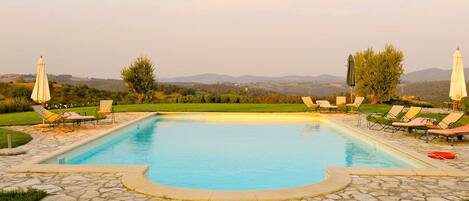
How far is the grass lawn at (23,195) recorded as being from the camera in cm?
441

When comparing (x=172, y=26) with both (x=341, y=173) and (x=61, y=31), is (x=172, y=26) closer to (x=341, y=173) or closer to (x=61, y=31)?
(x=61, y=31)

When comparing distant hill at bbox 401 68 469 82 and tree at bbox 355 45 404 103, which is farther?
distant hill at bbox 401 68 469 82

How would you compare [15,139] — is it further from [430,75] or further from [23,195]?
[430,75]

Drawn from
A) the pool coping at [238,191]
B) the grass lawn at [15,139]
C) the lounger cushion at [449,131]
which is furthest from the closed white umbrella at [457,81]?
the grass lawn at [15,139]

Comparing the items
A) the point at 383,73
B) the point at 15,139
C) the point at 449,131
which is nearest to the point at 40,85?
the point at 15,139

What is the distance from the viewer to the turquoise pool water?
702 cm

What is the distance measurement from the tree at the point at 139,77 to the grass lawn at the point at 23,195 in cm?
2024

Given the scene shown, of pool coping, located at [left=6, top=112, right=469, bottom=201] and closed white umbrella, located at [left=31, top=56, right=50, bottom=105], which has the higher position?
closed white umbrella, located at [left=31, top=56, right=50, bottom=105]

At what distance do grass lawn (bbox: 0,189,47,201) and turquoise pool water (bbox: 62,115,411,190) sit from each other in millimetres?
2266

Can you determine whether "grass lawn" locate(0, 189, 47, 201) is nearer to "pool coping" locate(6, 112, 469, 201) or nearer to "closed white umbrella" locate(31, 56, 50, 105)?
"pool coping" locate(6, 112, 469, 201)

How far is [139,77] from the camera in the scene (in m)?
24.7

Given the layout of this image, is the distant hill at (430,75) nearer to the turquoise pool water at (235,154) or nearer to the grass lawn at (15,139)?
the turquoise pool water at (235,154)

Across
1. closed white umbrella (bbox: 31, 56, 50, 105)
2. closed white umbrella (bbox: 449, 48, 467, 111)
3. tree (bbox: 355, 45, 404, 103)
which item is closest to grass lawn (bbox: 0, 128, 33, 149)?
closed white umbrella (bbox: 31, 56, 50, 105)

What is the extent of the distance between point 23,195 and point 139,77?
20602mm
